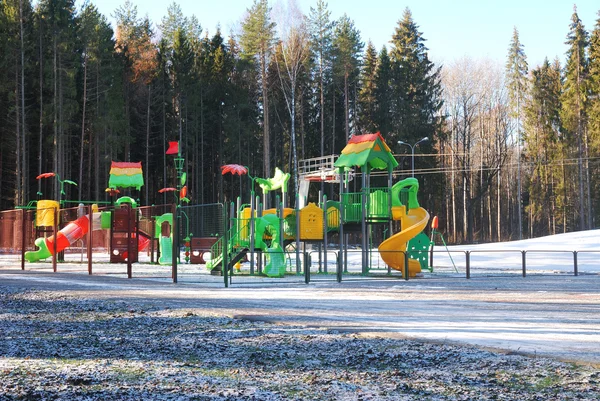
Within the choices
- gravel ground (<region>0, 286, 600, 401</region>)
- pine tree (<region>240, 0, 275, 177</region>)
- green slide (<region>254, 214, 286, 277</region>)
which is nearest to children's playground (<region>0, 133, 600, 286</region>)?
green slide (<region>254, 214, 286, 277</region>)

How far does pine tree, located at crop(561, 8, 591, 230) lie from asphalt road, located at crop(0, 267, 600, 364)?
42817 millimetres

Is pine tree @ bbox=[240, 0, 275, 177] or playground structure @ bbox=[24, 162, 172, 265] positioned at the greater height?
pine tree @ bbox=[240, 0, 275, 177]

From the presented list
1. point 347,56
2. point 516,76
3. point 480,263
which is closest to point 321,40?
point 347,56

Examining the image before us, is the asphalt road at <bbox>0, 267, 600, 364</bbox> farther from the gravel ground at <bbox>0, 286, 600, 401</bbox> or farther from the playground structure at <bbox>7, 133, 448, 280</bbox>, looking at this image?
the playground structure at <bbox>7, 133, 448, 280</bbox>

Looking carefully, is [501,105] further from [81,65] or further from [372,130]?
[81,65]

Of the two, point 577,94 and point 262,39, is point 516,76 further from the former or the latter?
point 262,39

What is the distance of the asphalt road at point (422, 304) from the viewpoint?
962 centimetres

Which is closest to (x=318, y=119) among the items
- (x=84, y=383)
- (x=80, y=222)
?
(x=80, y=222)

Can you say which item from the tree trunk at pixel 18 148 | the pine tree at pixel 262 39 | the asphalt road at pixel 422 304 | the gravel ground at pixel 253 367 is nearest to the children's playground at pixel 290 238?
the asphalt road at pixel 422 304

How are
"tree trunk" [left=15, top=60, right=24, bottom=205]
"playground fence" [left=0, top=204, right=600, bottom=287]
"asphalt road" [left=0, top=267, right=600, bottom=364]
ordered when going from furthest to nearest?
1. "tree trunk" [left=15, top=60, right=24, bottom=205]
2. "playground fence" [left=0, top=204, right=600, bottom=287]
3. "asphalt road" [left=0, top=267, right=600, bottom=364]

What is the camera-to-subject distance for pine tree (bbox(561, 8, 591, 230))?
61969mm

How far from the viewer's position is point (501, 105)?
63781 millimetres

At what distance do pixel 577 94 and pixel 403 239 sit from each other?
146ft

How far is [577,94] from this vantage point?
62406 mm
